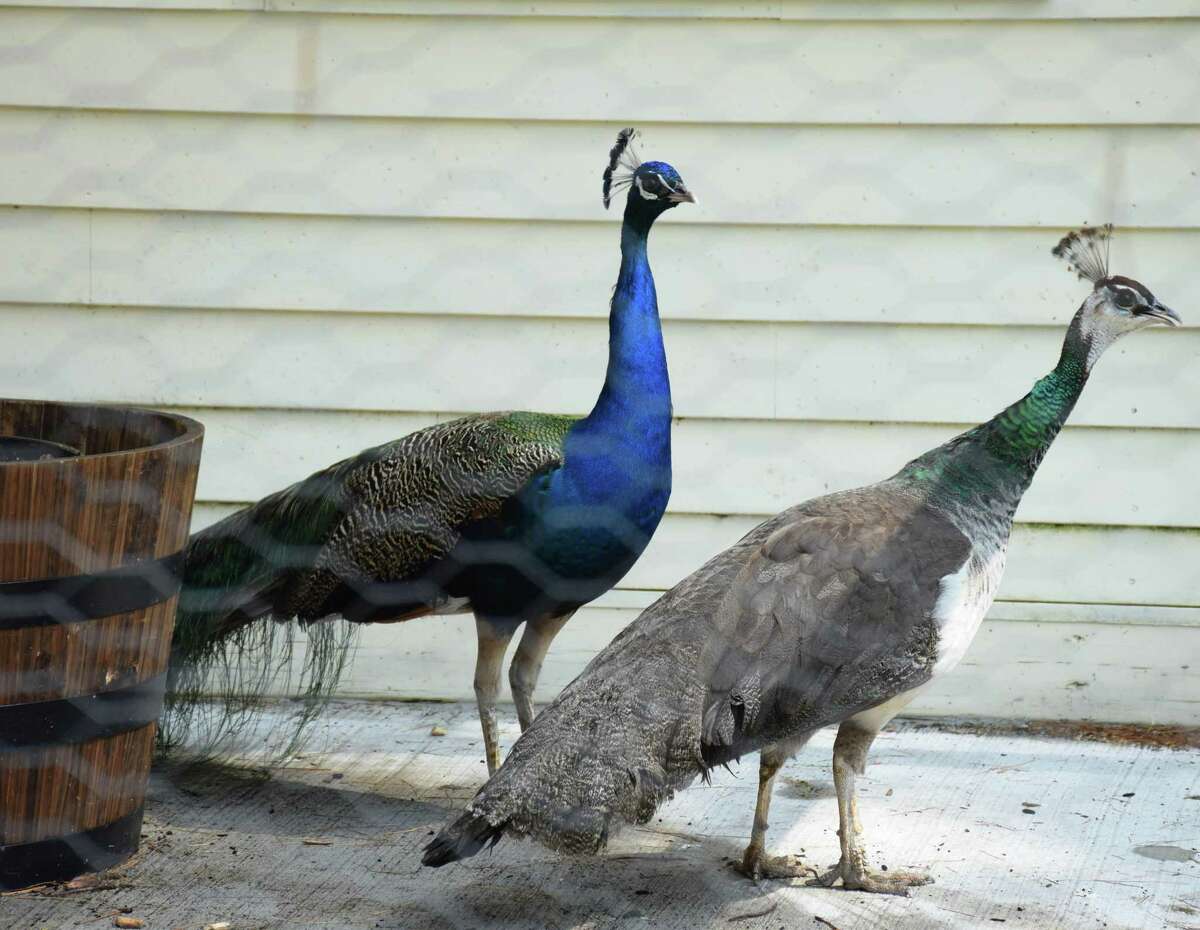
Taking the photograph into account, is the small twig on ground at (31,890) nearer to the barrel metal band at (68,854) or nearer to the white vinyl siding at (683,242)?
the barrel metal band at (68,854)

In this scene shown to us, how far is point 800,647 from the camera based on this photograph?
262 cm

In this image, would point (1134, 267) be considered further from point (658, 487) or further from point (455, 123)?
point (455, 123)

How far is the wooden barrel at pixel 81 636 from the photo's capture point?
246cm

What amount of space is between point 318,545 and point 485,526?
399mm

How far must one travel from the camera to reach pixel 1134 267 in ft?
11.9

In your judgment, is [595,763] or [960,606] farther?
[960,606]

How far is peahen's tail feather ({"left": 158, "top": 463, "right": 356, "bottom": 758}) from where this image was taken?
329 centimetres

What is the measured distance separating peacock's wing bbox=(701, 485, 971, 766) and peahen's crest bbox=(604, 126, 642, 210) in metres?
0.94

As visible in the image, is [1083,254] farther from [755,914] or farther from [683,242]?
[755,914]

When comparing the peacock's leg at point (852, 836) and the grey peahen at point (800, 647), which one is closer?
the grey peahen at point (800, 647)

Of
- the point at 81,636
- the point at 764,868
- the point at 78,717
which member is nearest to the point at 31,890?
the point at 78,717

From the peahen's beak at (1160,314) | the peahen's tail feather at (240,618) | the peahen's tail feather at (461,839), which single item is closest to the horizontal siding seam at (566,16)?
the peahen's beak at (1160,314)

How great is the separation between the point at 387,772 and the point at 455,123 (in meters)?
1.51

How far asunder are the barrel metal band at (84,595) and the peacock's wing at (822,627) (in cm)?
96
